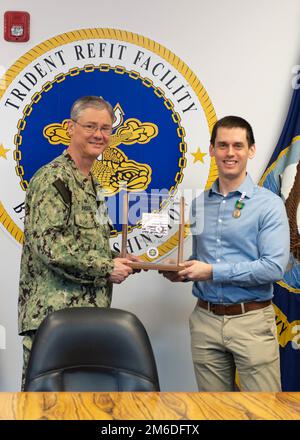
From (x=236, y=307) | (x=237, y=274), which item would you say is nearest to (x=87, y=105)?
(x=237, y=274)

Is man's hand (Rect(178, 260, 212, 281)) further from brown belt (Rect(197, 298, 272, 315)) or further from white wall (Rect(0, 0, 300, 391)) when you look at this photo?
white wall (Rect(0, 0, 300, 391))

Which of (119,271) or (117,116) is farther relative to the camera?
(117,116)

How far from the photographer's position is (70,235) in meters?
3.04

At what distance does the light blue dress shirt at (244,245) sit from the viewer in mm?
3129

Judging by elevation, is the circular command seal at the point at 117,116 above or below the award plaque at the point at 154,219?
above

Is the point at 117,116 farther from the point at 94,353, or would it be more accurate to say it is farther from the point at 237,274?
the point at 94,353

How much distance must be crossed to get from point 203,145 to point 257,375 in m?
1.40

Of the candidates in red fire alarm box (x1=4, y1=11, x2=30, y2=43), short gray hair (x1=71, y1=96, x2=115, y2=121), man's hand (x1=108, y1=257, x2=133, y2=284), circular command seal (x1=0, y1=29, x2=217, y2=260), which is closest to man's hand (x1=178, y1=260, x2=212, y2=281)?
man's hand (x1=108, y1=257, x2=133, y2=284)

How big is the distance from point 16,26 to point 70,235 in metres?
1.43

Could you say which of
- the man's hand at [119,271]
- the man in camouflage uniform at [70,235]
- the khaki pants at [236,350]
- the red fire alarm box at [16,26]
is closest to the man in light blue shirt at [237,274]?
the khaki pants at [236,350]

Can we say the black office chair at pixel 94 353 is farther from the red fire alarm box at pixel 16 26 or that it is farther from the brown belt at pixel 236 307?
the red fire alarm box at pixel 16 26

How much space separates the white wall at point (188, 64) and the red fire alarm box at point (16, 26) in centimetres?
5

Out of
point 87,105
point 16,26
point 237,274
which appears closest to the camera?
point 237,274

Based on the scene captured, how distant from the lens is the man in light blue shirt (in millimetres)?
3158
